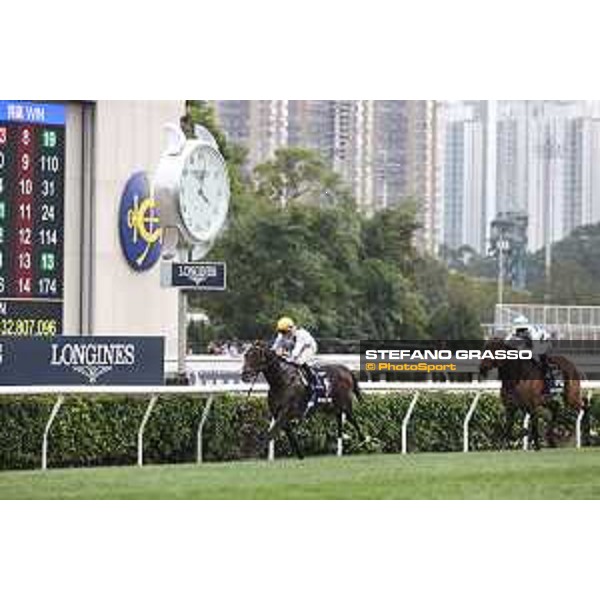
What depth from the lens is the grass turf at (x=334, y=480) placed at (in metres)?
12.0

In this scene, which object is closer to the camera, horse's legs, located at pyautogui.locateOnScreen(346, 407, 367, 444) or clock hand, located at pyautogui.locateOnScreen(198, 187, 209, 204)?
clock hand, located at pyautogui.locateOnScreen(198, 187, 209, 204)

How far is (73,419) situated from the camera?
12391mm

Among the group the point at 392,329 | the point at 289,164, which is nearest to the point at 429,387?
the point at 392,329

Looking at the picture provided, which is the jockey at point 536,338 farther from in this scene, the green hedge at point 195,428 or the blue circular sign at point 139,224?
the blue circular sign at point 139,224

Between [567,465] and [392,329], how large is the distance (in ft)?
3.64

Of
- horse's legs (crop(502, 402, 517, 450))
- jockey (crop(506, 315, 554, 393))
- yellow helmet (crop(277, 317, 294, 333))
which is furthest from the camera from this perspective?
horse's legs (crop(502, 402, 517, 450))

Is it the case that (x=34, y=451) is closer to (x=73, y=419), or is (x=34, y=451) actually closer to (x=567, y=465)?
(x=73, y=419)

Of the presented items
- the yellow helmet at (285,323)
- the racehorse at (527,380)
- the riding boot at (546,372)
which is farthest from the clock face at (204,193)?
the riding boot at (546,372)

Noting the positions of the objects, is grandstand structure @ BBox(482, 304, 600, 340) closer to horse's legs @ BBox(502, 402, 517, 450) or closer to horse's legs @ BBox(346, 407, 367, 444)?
horse's legs @ BBox(502, 402, 517, 450)

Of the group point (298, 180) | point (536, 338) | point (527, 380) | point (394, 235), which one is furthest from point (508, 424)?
point (298, 180)

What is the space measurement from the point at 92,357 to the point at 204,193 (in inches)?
40.8

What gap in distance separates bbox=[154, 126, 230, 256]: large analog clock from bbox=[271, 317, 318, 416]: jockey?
0.56m

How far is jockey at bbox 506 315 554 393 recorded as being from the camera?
12.5 meters

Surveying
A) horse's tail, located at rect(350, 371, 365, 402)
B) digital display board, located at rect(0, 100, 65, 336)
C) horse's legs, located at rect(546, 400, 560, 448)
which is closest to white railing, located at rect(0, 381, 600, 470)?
horse's tail, located at rect(350, 371, 365, 402)
